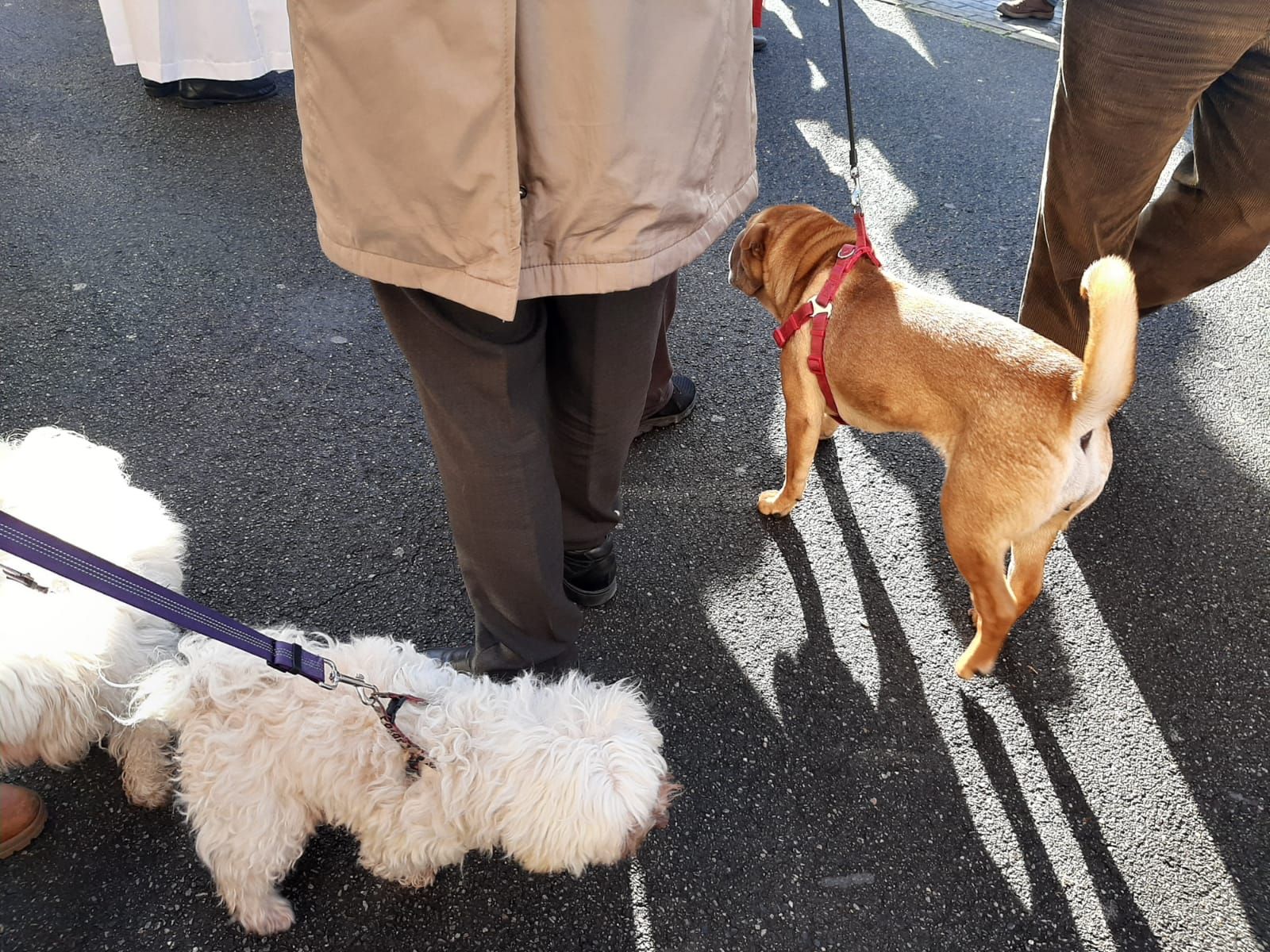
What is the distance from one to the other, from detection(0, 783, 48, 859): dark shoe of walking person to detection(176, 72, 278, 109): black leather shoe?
4.06 m

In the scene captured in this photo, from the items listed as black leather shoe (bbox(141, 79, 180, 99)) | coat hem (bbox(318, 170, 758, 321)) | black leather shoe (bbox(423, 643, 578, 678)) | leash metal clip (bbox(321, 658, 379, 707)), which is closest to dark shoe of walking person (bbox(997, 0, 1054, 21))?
black leather shoe (bbox(141, 79, 180, 99))

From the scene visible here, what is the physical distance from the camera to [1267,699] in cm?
204

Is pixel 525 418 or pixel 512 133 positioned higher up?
pixel 512 133

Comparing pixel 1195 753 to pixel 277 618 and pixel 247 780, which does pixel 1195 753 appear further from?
pixel 277 618

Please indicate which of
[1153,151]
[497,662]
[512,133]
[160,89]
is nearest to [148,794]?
[497,662]

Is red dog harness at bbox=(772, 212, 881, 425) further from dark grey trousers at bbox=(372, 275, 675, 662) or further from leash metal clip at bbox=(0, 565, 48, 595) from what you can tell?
leash metal clip at bbox=(0, 565, 48, 595)

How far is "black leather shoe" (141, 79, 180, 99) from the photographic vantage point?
4.55 meters

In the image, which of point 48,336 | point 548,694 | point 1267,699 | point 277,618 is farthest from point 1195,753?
point 48,336

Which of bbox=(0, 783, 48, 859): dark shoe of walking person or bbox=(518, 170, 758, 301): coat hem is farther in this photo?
bbox=(0, 783, 48, 859): dark shoe of walking person

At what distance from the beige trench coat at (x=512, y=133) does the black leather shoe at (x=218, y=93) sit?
4129 mm

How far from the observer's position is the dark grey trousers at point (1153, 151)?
1.96 metres

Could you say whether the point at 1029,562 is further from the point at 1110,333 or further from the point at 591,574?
the point at 591,574

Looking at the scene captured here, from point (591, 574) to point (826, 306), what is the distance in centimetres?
95

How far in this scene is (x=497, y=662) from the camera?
1800 mm
